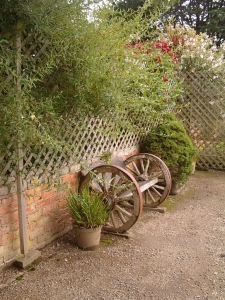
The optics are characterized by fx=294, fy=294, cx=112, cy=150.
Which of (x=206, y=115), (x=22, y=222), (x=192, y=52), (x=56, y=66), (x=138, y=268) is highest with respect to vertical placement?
(x=192, y=52)

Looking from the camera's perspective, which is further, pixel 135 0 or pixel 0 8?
pixel 135 0

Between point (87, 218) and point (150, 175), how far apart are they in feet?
4.51

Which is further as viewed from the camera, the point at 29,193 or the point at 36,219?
the point at 36,219

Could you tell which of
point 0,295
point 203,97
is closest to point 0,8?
point 0,295

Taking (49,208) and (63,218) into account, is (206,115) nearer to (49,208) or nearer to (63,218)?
(63,218)

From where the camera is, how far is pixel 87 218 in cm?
255

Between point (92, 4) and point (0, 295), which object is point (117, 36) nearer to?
point (92, 4)

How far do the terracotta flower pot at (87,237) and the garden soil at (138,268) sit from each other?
51 mm

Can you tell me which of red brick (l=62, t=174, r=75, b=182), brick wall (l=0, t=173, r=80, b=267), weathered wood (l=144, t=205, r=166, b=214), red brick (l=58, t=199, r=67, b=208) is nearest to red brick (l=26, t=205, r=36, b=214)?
brick wall (l=0, t=173, r=80, b=267)

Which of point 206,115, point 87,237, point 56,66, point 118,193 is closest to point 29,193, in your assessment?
point 87,237

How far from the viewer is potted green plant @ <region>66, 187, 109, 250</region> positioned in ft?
8.40

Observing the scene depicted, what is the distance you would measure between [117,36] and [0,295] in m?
Answer: 2.17

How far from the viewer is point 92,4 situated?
2.08m

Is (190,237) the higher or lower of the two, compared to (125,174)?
lower
